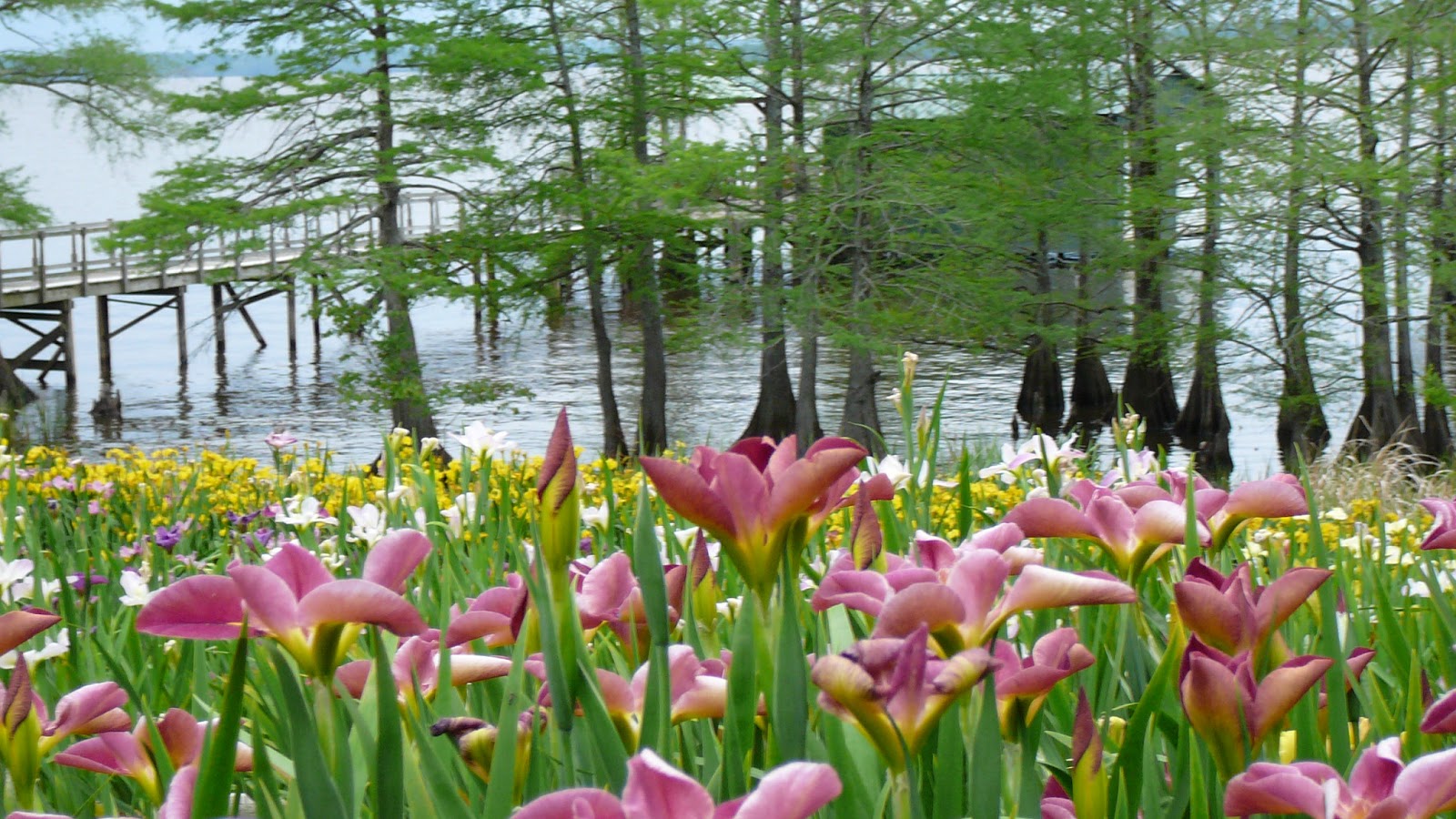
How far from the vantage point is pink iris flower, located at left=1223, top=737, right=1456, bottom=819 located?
0.65 m

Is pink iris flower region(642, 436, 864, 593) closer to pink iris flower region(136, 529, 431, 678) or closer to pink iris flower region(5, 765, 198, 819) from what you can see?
pink iris flower region(136, 529, 431, 678)


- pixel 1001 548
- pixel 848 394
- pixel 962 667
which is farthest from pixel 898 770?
pixel 848 394

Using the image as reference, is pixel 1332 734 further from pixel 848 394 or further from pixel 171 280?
pixel 171 280

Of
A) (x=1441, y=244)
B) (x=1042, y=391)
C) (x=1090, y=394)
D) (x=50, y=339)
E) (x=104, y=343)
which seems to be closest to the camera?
(x=1441, y=244)

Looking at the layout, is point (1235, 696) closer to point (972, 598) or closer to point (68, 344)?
point (972, 598)

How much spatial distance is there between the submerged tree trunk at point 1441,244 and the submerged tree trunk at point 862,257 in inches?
267

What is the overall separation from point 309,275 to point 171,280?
564 inches

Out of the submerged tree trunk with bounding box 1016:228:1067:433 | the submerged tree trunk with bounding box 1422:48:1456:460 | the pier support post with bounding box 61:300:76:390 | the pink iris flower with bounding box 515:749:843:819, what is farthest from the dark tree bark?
the pink iris flower with bounding box 515:749:843:819

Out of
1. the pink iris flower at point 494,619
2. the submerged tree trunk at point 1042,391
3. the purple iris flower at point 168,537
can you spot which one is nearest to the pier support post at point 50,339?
the submerged tree trunk at point 1042,391

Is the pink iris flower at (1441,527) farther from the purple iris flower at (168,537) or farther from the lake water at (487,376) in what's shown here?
the lake water at (487,376)

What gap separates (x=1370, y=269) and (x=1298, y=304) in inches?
80.0

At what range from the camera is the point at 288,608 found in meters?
0.80

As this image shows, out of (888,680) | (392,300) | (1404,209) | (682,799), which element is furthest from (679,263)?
(682,799)

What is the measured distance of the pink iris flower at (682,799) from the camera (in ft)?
1.79
